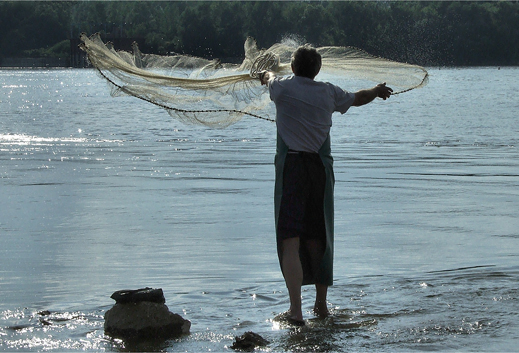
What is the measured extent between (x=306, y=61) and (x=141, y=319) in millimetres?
1915

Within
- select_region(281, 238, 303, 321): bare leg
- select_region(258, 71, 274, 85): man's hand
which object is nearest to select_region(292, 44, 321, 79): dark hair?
select_region(258, 71, 274, 85): man's hand

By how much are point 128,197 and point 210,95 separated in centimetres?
434

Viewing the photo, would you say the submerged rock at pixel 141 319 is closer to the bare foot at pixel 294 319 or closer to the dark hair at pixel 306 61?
the bare foot at pixel 294 319

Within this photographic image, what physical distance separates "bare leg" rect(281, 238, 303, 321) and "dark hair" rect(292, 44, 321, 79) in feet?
3.51

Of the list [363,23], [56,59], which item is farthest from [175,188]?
[56,59]

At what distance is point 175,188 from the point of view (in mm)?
11266

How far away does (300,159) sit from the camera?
5109 mm

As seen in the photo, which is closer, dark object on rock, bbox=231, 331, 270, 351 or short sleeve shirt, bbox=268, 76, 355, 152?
dark object on rock, bbox=231, 331, 270, 351

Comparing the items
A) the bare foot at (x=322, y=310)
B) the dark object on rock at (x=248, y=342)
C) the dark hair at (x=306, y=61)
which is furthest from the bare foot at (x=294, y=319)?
the dark hair at (x=306, y=61)

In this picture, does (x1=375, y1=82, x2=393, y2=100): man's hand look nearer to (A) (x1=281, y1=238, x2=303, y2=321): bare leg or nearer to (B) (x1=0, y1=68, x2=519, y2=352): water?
(A) (x1=281, y1=238, x2=303, y2=321): bare leg

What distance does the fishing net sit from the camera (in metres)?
6.20

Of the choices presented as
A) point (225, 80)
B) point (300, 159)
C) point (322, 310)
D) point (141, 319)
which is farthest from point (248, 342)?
point (225, 80)

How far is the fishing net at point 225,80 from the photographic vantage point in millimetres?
6203

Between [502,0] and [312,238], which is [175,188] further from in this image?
[502,0]
